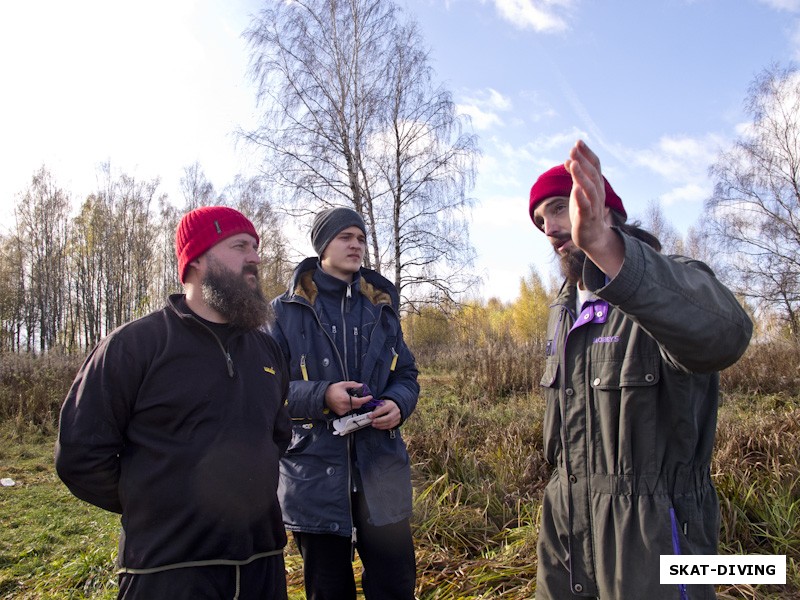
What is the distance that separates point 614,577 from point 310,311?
171cm

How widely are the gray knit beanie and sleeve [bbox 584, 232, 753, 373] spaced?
65.6 inches

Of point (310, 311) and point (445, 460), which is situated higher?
point (310, 311)

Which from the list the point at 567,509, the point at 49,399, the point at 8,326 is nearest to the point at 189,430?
the point at 567,509

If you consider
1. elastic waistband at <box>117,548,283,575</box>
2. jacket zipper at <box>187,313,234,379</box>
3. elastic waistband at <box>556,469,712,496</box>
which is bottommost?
elastic waistband at <box>117,548,283,575</box>

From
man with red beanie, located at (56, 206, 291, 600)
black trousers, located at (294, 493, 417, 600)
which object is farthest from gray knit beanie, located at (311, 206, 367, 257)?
black trousers, located at (294, 493, 417, 600)

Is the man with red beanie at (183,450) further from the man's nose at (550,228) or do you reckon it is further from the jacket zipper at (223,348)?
the man's nose at (550,228)

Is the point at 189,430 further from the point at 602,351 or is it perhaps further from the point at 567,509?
the point at 602,351

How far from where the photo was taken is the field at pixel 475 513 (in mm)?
3217

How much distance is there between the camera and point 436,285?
51.8 feet

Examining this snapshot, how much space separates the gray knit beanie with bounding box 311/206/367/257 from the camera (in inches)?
107

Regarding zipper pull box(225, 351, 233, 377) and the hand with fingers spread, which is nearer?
the hand with fingers spread

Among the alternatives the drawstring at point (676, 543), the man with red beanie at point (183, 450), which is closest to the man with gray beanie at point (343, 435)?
the man with red beanie at point (183, 450)

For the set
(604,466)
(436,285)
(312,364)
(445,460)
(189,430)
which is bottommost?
(445,460)

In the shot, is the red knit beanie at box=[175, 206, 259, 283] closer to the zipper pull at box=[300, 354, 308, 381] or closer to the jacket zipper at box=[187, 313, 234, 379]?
the jacket zipper at box=[187, 313, 234, 379]
